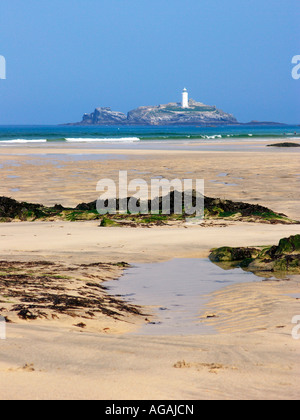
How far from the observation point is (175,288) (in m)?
7.00

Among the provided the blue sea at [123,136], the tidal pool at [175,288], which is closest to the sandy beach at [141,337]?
the tidal pool at [175,288]

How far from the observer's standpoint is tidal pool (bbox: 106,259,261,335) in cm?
547

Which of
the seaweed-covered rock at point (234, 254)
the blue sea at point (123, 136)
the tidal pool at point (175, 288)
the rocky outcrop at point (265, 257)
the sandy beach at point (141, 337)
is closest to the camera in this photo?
the sandy beach at point (141, 337)

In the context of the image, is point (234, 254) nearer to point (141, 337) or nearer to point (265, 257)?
point (265, 257)

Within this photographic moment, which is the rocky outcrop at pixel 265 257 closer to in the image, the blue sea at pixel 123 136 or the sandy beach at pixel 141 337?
the sandy beach at pixel 141 337

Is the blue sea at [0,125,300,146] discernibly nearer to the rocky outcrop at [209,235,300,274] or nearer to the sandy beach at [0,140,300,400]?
the sandy beach at [0,140,300,400]

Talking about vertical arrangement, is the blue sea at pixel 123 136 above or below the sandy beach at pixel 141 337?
above

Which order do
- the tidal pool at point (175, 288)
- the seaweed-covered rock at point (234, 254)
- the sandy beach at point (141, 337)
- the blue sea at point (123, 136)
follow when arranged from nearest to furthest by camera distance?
1. the sandy beach at point (141, 337)
2. the tidal pool at point (175, 288)
3. the seaweed-covered rock at point (234, 254)
4. the blue sea at point (123, 136)

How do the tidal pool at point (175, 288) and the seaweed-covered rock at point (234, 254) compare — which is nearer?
the tidal pool at point (175, 288)

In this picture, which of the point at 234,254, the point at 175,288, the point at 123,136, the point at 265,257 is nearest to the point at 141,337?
the point at 175,288

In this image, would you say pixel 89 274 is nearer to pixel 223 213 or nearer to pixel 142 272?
pixel 142 272

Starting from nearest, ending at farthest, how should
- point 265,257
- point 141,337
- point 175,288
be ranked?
point 141,337
point 175,288
point 265,257

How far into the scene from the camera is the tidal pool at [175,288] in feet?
17.9
